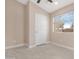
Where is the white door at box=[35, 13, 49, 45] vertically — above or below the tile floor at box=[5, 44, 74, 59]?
above

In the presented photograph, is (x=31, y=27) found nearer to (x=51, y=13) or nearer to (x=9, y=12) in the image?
(x=9, y=12)

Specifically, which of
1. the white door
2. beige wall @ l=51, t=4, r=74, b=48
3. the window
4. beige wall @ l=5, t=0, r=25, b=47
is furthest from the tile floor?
the white door

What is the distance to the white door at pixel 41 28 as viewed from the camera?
625 centimetres

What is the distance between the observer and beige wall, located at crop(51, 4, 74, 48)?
202 inches

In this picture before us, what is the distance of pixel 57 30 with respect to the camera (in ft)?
21.5

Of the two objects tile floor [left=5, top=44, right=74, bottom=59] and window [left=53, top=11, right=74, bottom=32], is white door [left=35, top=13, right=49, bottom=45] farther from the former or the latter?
tile floor [left=5, top=44, right=74, bottom=59]

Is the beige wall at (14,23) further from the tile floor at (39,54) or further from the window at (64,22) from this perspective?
the window at (64,22)

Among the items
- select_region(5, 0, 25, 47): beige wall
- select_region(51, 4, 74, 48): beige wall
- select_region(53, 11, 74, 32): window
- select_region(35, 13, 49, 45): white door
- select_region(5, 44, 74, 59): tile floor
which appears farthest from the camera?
select_region(35, 13, 49, 45): white door

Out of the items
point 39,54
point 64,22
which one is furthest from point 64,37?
point 39,54

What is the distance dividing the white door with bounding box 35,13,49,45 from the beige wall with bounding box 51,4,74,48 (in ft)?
1.60

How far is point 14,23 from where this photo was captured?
18.6 feet

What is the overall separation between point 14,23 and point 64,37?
2923 mm

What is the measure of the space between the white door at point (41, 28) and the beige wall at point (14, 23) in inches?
36.0

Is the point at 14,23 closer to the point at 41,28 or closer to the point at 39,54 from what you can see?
the point at 41,28
